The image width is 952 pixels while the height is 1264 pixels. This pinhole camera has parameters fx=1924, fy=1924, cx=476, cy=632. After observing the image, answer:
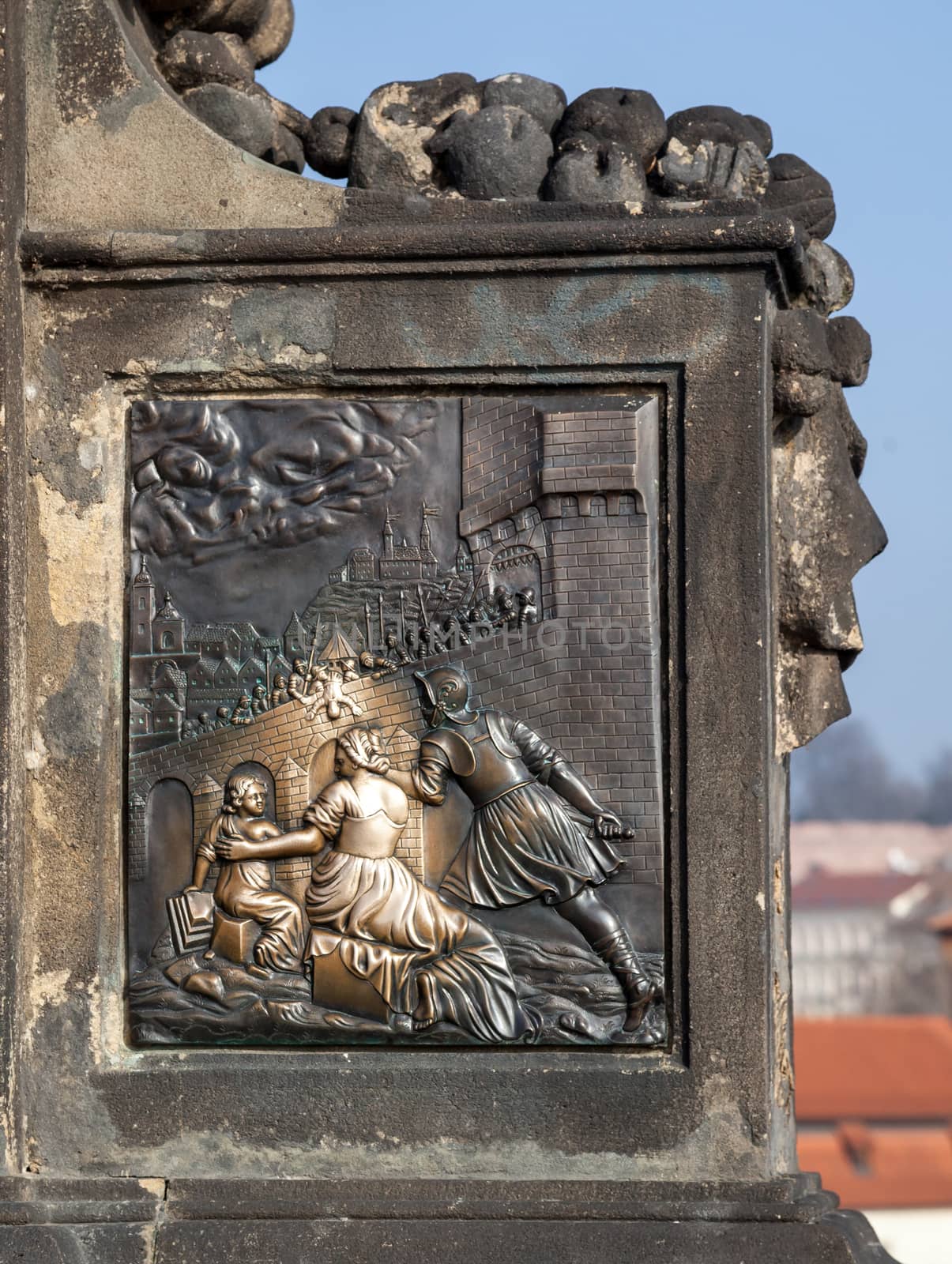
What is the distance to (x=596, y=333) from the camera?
19.2 feet

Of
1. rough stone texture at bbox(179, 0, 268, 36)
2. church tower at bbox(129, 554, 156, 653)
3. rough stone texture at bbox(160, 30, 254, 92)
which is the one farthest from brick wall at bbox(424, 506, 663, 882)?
rough stone texture at bbox(179, 0, 268, 36)

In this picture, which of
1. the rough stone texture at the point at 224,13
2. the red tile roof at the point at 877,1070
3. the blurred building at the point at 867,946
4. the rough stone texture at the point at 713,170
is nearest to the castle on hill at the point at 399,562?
the rough stone texture at the point at 713,170

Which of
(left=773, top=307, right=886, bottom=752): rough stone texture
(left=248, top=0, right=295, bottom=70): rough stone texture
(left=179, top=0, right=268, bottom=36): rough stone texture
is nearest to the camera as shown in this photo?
(left=773, top=307, right=886, bottom=752): rough stone texture

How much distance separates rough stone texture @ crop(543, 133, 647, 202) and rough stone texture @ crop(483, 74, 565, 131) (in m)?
0.21

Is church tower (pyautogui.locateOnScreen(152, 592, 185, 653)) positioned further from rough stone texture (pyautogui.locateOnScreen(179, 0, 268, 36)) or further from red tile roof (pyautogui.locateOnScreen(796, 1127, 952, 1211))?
red tile roof (pyautogui.locateOnScreen(796, 1127, 952, 1211))

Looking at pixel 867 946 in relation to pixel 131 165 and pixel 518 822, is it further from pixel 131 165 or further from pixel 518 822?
Answer: pixel 131 165

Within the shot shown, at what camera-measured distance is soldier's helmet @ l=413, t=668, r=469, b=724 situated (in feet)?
19.1

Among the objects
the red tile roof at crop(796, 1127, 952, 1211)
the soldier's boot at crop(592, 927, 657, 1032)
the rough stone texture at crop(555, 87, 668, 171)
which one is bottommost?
the red tile roof at crop(796, 1127, 952, 1211)

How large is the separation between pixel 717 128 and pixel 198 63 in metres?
1.75

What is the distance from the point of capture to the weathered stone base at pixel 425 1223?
5.48m

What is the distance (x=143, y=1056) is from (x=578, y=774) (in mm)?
1569

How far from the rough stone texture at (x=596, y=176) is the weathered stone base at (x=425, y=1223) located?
300cm

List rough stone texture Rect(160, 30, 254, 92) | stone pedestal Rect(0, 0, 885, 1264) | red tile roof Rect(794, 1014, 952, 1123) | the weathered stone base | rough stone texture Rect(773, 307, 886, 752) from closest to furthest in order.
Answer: the weathered stone base < stone pedestal Rect(0, 0, 885, 1264) < rough stone texture Rect(773, 307, 886, 752) < rough stone texture Rect(160, 30, 254, 92) < red tile roof Rect(794, 1014, 952, 1123)

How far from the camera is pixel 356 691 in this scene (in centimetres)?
587
